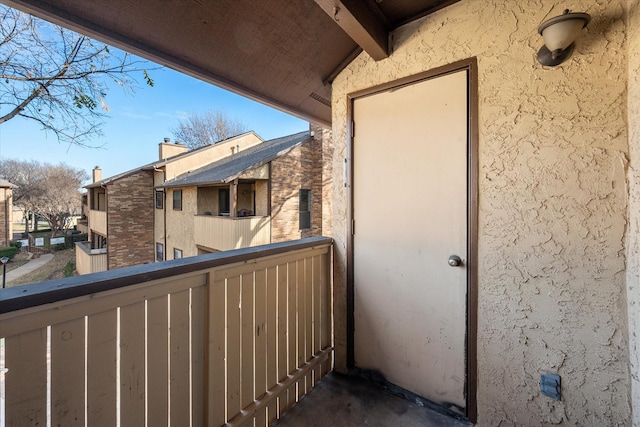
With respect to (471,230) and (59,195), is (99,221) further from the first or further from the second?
(471,230)

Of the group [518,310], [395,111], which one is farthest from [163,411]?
[395,111]

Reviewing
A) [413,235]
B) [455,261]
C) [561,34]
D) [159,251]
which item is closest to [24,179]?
[159,251]

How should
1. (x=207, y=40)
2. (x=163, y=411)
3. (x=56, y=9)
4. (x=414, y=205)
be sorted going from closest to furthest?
(x=163, y=411) < (x=56, y=9) < (x=207, y=40) < (x=414, y=205)

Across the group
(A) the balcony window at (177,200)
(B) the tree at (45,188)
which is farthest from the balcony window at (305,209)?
(B) the tree at (45,188)

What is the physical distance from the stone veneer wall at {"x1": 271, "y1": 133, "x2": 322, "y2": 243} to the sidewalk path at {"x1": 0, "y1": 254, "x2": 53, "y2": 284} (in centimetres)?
1116

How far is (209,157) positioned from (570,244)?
13806 mm

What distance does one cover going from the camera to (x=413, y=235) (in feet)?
6.34

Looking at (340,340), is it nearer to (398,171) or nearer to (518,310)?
(518,310)

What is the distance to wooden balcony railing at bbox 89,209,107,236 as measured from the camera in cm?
1150

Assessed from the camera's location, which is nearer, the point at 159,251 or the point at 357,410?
the point at 357,410

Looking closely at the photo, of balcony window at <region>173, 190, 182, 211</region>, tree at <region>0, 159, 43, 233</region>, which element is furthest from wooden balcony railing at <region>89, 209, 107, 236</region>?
tree at <region>0, 159, 43, 233</region>

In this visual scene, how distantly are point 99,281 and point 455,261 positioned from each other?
1.84 metres

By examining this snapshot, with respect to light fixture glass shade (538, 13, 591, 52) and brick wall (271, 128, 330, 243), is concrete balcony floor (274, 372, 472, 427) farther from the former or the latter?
brick wall (271, 128, 330, 243)

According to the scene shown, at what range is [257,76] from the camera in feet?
7.40
